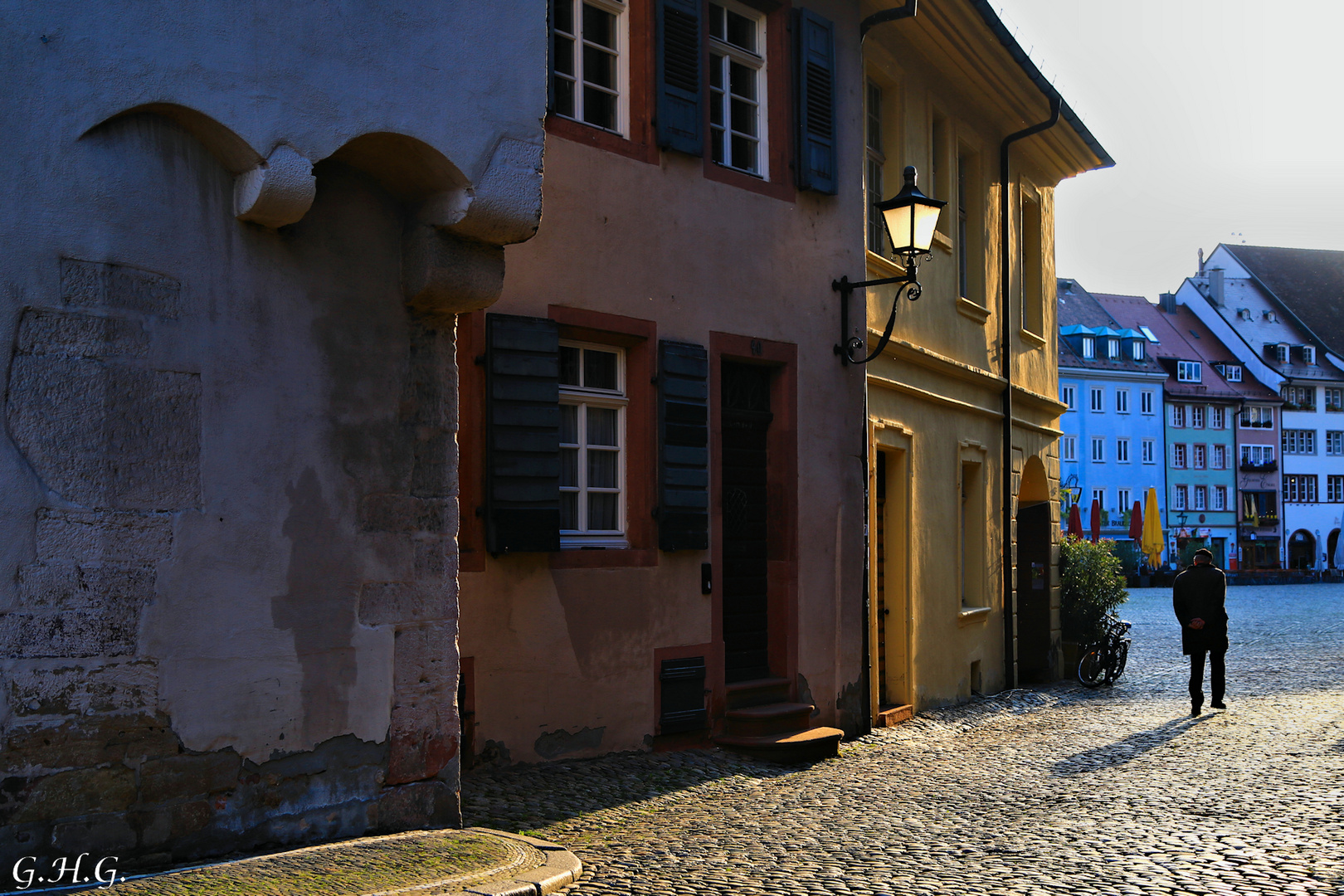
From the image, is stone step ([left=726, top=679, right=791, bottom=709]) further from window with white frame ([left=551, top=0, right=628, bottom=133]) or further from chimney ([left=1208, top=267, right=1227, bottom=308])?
chimney ([left=1208, top=267, right=1227, bottom=308])

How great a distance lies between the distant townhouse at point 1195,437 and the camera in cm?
6956

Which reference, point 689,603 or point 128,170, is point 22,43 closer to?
point 128,170

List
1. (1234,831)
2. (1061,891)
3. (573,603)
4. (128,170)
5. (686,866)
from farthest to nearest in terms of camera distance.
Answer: (573,603), (1234,831), (686,866), (1061,891), (128,170)

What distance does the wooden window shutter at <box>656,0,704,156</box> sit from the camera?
989cm

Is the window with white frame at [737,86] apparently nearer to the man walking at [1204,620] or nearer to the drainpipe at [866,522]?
the drainpipe at [866,522]

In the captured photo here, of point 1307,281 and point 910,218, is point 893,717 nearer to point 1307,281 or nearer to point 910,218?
point 910,218

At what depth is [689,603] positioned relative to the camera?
9.98 m

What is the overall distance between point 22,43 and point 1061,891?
531 cm

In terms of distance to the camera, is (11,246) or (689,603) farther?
(689,603)

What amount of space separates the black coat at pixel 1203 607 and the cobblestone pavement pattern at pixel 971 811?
1089mm

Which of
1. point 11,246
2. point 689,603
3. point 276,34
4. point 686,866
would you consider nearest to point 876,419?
point 689,603

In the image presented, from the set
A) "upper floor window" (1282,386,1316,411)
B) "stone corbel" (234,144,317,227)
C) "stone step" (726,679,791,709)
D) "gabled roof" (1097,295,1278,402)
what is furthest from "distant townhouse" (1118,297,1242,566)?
"stone corbel" (234,144,317,227)

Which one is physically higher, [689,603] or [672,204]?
[672,204]

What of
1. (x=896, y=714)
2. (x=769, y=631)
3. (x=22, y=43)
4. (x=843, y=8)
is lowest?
(x=896, y=714)
